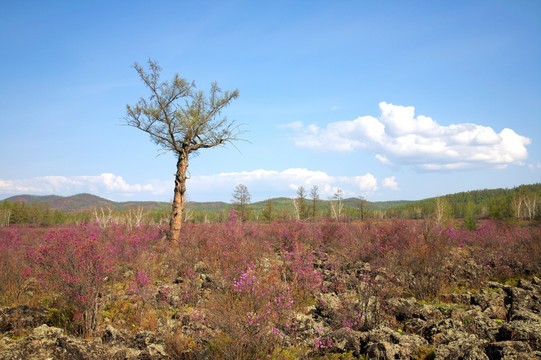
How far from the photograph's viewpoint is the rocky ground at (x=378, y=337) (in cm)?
461

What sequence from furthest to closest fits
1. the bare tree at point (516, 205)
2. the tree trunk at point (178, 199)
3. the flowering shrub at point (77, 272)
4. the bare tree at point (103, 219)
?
the bare tree at point (516, 205) < the bare tree at point (103, 219) < the tree trunk at point (178, 199) < the flowering shrub at point (77, 272)

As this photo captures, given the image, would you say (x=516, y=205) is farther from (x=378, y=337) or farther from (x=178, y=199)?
(x=378, y=337)

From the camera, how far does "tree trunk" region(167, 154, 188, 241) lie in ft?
48.8

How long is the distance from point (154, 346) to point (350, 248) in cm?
1110

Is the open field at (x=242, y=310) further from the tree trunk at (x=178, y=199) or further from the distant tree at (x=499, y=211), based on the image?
the distant tree at (x=499, y=211)

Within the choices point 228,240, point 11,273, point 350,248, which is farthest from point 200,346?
point 350,248

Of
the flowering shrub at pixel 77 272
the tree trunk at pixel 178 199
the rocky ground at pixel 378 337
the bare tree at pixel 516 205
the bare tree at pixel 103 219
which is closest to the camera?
the rocky ground at pixel 378 337

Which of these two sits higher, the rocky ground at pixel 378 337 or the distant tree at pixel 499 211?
the distant tree at pixel 499 211

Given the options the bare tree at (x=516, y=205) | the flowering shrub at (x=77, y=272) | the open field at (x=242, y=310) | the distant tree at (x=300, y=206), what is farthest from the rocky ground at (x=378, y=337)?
the bare tree at (x=516, y=205)

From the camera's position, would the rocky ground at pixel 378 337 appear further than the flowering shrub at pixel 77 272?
No

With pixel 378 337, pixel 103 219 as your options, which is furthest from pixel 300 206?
pixel 378 337

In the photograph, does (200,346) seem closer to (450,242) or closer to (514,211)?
(450,242)

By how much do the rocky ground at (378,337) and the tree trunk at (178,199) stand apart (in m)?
8.13

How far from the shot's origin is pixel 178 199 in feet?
50.1
